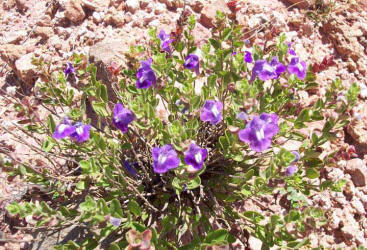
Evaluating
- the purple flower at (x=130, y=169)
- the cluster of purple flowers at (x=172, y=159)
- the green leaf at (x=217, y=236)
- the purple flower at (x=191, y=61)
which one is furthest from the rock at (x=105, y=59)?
the green leaf at (x=217, y=236)

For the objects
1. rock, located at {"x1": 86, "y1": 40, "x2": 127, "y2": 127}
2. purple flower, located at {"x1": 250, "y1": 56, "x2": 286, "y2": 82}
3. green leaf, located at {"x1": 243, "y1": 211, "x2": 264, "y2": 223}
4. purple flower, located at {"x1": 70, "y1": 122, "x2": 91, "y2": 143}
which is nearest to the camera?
purple flower, located at {"x1": 70, "y1": 122, "x2": 91, "y2": 143}

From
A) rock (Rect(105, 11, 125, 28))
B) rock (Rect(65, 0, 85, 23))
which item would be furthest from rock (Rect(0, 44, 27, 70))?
rock (Rect(105, 11, 125, 28))

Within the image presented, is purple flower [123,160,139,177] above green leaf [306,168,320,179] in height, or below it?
below

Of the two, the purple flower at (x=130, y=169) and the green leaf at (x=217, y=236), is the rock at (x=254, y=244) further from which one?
the purple flower at (x=130, y=169)

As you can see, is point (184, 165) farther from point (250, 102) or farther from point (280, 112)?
point (280, 112)

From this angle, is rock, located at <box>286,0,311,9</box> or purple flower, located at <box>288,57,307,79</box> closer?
purple flower, located at <box>288,57,307,79</box>

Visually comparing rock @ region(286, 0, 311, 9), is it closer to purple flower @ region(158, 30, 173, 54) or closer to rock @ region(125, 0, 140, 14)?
rock @ region(125, 0, 140, 14)

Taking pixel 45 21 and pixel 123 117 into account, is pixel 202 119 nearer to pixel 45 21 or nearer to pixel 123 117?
pixel 123 117
